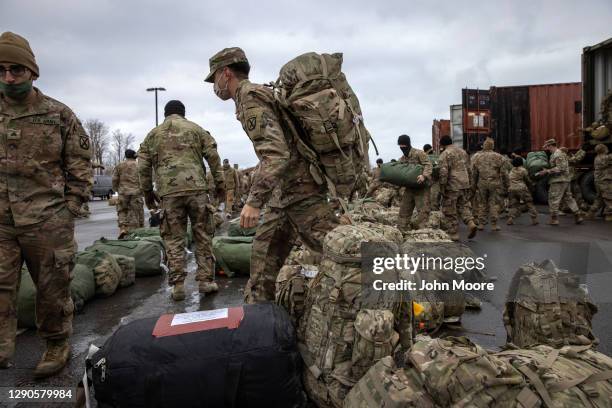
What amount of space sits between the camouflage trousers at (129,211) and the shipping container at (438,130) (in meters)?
11.6

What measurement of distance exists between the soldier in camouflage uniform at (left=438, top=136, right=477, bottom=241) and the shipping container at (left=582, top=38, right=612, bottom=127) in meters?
5.59

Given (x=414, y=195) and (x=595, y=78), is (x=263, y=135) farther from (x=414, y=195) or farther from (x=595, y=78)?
(x=595, y=78)

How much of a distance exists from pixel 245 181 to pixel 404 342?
60.5 ft

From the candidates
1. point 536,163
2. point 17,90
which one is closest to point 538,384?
point 17,90

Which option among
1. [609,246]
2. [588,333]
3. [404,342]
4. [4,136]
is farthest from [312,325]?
[609,246]

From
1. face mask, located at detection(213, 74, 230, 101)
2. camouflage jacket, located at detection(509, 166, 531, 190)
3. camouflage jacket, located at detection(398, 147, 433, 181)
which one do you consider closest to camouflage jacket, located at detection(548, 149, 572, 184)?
camouflage jacket, located at detection(509, 166, 531, 190)

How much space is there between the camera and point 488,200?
32.2ft

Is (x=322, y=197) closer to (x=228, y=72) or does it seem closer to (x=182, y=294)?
(x=228, y=72)

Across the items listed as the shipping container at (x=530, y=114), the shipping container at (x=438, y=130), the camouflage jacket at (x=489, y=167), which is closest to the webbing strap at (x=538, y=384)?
the camouflage jacket at (x=489, y=167)

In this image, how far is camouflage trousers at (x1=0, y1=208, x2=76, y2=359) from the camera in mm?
2656

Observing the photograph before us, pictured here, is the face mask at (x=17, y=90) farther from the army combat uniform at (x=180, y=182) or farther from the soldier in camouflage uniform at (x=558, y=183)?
the soldier in camouflage uniform at (x=558, y=183)

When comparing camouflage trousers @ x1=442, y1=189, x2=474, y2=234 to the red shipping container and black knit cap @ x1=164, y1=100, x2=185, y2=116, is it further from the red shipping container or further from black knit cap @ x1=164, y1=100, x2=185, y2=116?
the red shipping container

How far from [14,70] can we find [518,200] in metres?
11.0

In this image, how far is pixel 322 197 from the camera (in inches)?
120
